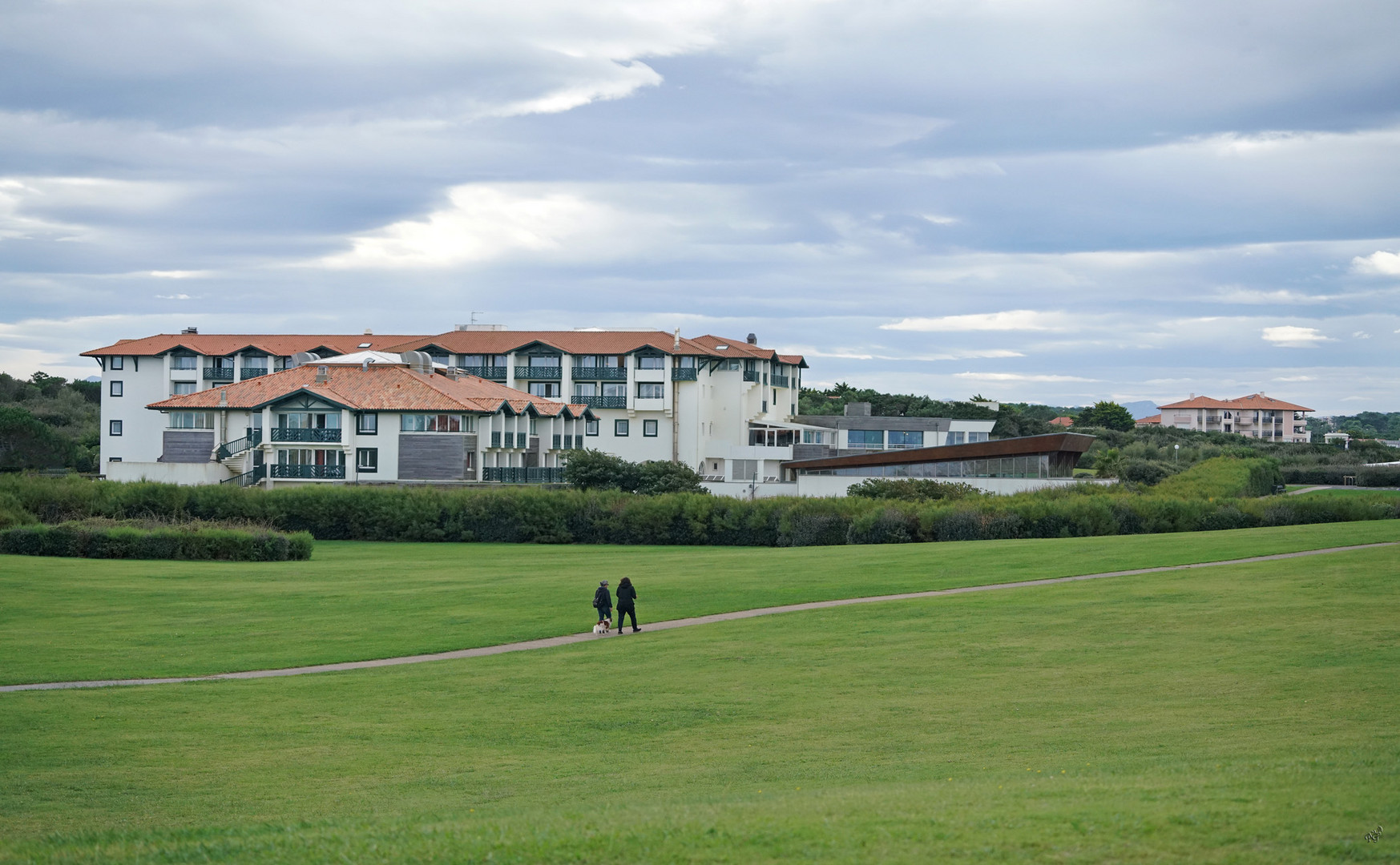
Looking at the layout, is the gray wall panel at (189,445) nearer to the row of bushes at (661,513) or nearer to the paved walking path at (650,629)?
the row of bushes at (661,513)

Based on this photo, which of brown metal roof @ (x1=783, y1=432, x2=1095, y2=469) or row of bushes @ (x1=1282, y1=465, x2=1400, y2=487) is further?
row of bushes @ (x1=1282, y1=465, x2=1400, y2=487)

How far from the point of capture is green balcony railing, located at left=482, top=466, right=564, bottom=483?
7231cm

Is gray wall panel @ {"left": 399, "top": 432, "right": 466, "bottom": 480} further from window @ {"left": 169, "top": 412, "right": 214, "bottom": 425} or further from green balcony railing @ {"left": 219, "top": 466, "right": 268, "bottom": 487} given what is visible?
window @ {"left": 169, "top": 412, "right": 214, "bottom": 425}

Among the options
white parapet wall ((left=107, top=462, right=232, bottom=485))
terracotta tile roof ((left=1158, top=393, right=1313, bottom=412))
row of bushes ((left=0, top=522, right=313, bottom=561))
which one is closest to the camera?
row of bushes ((left=0, top=522, right=313, bottom=561))

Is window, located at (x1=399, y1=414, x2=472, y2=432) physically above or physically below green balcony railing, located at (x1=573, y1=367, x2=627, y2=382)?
below

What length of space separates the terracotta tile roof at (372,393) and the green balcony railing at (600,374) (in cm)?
894

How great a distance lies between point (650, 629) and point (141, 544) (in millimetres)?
26221

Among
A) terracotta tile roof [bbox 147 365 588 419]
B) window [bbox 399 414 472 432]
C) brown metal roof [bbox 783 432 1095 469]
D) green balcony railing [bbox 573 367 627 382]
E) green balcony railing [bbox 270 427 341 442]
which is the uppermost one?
green balcony railing [bbox 573 367 627 382]

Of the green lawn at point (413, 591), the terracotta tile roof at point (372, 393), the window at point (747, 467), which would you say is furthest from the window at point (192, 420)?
the window at point (747, 467)

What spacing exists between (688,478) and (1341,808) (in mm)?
57599

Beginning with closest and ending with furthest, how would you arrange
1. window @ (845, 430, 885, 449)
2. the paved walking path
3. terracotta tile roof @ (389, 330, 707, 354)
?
1. the paved walking path
2. terracotta tile roof @ (389, 330, 707, 354)
3. window @ (845, 430, 885, 449)

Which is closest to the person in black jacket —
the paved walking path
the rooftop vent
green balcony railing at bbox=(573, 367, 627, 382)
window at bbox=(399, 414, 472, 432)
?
the paved walking path

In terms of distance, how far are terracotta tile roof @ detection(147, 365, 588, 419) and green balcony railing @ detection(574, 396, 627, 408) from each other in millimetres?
8518

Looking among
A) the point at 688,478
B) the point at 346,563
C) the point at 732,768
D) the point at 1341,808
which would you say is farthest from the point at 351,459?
the point at 1341,808
